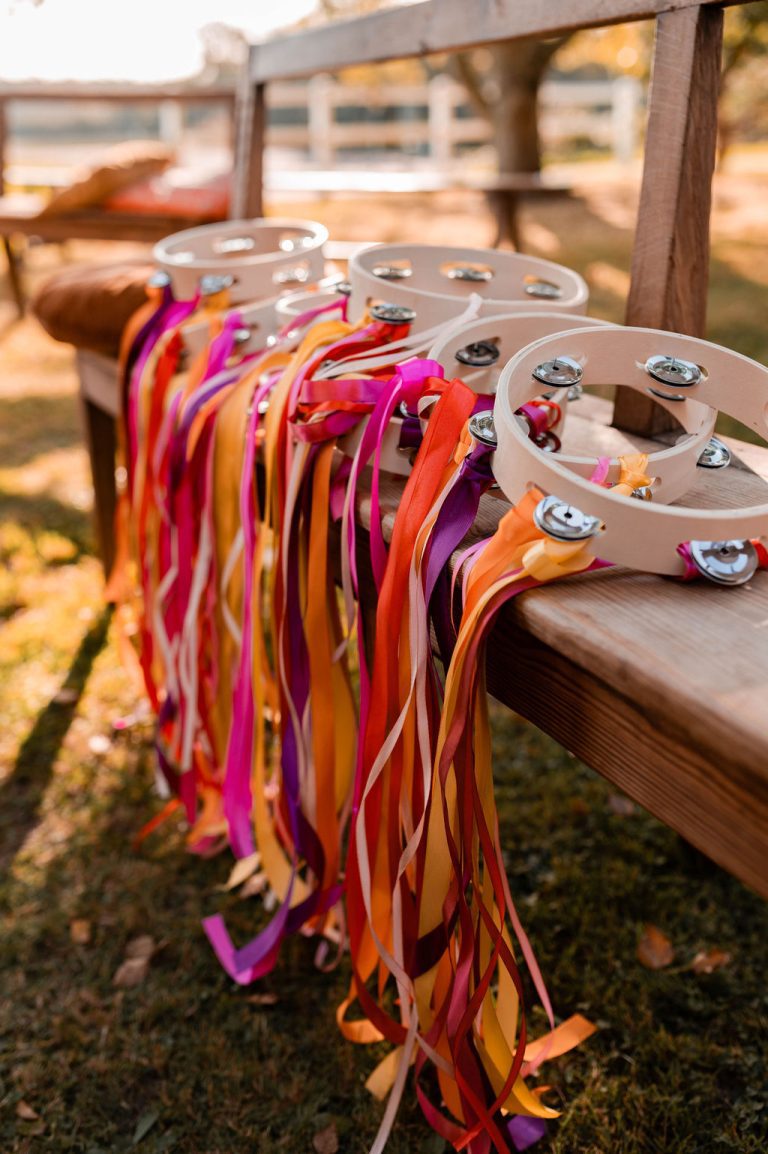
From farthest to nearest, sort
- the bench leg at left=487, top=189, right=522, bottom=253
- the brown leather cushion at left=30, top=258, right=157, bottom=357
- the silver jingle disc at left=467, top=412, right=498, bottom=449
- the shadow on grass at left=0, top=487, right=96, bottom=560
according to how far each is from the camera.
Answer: the bench leg at left=487, top=189, right=522, bottom=253
the shadow on grass at left=0, top=487, right=96, bottom=560
the brown leather cushion at left=30, top=258, right=157, bottom=357
the silver jingle disc at left=467, top=412, right=498, bottom=449

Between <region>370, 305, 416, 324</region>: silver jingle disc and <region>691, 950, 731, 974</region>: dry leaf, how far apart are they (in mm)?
906

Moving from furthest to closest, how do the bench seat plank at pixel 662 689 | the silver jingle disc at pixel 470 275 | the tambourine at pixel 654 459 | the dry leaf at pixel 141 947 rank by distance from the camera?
the dry leaf at pixel 141 947, the silver jingle disc at pixel 470 275, the tambourine at pixel 654 459, the bench seat plank at pixel 662 689

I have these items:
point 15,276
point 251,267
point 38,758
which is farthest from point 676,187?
point 15,276

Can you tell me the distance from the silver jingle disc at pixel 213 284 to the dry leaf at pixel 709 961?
3.76 ft

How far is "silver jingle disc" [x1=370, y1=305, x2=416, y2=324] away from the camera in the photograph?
3.37 ft

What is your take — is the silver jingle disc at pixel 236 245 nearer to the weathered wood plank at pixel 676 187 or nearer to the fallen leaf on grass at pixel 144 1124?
the weathered wood plank at pixel 676 187

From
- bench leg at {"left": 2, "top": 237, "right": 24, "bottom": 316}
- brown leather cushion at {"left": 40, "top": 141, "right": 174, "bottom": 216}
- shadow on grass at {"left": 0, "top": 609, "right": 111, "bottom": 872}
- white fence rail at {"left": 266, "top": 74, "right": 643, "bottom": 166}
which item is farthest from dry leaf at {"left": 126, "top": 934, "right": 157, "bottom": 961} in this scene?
white fence rail at {"left": 266, "top": 74, "right": 643, "bottom": 166}

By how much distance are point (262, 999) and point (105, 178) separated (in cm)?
350

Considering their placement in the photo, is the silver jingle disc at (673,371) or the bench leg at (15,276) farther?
the bench leg at (15,276)

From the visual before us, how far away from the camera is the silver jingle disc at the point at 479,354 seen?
980 millimetres

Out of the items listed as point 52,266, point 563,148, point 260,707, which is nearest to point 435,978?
point 260,707

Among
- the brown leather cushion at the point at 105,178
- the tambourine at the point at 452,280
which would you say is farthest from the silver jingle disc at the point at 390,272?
the brown leather cushion at the point at 105,178

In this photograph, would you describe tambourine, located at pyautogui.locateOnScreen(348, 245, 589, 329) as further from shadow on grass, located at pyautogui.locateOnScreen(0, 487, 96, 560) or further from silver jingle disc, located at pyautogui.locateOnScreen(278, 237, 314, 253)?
shadow on grass, located at pyautogui.locateOnScreen(0, 487, 96, 560)

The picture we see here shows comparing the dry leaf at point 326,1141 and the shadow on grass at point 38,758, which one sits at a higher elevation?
the shadow on grass at point 38,758
